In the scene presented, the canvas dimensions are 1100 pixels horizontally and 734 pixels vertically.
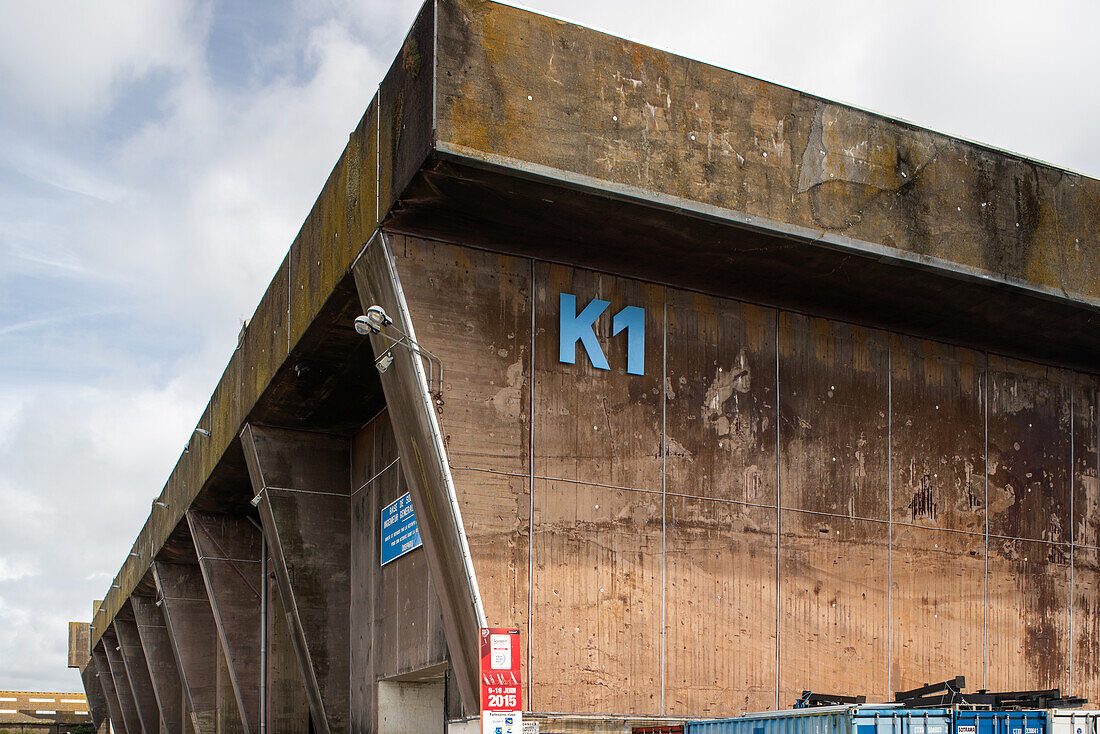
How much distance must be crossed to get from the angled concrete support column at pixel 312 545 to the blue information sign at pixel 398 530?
7.42ft

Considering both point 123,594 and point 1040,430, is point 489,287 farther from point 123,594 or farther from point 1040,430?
point 123,594

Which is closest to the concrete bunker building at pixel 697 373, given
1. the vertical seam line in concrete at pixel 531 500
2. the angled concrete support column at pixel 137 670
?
the vertical seam line in concrete at pixel 531 500

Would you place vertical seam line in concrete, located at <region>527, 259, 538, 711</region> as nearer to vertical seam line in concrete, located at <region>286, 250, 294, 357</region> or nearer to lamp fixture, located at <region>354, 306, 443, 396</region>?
lamp fixture, located at <region>354, 306, 443, 396</region>

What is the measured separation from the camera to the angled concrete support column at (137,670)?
182 ft

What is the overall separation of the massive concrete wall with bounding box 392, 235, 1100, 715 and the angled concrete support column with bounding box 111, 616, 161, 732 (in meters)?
44.1

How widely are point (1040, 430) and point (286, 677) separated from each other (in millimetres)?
19450

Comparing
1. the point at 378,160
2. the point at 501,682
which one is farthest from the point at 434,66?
the point at 501,682

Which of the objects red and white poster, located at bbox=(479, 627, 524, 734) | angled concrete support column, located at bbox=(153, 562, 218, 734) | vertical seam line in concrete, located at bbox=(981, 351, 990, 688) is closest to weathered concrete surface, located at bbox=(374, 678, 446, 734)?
red and white poster, located at bbox=(479, 627, 524, 734)

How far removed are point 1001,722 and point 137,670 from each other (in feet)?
165

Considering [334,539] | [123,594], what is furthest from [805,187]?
[123,594]

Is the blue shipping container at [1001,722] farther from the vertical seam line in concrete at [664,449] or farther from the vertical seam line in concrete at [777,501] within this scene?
the vertical seam line in concrete at [664,449]

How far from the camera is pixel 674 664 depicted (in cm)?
1728

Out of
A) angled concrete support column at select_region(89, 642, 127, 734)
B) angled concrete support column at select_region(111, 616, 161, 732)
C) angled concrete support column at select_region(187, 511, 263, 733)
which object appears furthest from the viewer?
angled concrete support column at select_region(89, 642, 127, 734)

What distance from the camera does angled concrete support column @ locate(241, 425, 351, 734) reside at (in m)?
25.4
